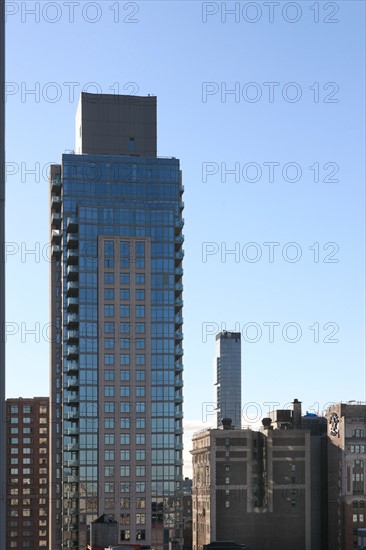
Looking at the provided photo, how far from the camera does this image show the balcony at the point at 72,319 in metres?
135

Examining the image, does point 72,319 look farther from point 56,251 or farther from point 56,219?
point 56,219

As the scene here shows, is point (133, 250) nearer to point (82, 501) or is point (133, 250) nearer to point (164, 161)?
point (164, 161)

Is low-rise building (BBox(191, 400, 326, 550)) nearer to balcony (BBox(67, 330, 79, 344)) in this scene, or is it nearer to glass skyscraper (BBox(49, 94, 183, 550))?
glass skyscraper (BBox(49, 94, 183, 550))

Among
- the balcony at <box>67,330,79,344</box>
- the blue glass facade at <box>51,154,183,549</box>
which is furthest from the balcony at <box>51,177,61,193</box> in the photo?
the balcony at <box>67,330,79,344</box>

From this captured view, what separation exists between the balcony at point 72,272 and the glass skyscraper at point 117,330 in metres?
0.19

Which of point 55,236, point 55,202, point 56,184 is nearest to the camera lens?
point 56,184

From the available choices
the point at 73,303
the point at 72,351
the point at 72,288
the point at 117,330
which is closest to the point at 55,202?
the point at 72,288

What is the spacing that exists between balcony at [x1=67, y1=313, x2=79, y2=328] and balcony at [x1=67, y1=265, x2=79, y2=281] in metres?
4.91

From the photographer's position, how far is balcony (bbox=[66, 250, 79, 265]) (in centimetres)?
13600

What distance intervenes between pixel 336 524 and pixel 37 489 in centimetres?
5888

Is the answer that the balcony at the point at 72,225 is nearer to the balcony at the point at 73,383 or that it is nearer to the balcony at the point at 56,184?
the balcony at the point at 56,184

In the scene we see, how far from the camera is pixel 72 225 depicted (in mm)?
136500

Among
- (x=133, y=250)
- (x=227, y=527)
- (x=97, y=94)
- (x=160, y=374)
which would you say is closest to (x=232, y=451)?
(x=227, y=527)

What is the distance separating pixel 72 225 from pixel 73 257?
14.3ft
